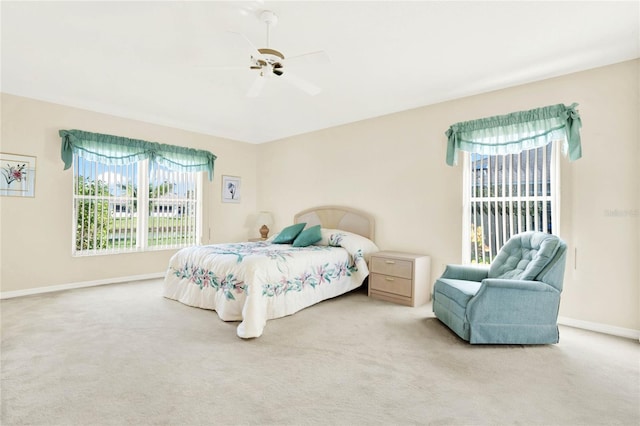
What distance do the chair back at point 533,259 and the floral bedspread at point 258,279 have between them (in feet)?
5.34

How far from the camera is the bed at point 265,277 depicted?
9.82ft

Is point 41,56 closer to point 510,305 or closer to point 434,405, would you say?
point 434,405

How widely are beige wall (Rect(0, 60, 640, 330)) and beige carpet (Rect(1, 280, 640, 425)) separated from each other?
3.00 feet

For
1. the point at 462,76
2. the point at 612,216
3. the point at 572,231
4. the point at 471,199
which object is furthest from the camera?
the point at 471,199

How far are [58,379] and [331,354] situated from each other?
1.80 meters

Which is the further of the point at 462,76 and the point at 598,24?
the point at 462,76

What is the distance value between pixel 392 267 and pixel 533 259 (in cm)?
153

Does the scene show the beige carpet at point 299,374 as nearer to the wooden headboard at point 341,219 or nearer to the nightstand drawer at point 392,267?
the nightstand drawer at point 392,267

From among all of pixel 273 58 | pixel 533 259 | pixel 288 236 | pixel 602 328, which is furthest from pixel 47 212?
pixel 602 328

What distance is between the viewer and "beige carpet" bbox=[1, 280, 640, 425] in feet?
5.56

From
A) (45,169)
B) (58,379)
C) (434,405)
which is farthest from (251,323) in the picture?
(45,169)

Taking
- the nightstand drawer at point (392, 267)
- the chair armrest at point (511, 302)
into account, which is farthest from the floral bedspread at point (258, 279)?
the chair armrest at point (511, 302)

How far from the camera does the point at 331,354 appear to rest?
242 centimetres

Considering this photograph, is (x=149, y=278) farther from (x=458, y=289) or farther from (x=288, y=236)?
(x=458, y=289)
